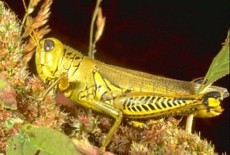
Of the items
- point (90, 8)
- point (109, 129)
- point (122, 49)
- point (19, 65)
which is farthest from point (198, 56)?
point (19, 65)

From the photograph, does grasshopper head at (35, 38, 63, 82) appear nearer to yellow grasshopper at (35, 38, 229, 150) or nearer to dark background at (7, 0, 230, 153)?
yellow grasshopper at (35, 38, 229, 150)

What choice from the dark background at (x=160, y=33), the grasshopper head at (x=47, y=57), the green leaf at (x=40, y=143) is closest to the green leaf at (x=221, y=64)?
the green leaf at (x=40, y=143)

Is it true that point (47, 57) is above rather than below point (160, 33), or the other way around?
below

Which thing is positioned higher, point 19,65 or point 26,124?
point 19,65

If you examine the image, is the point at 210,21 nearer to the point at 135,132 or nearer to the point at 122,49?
the point at 122,49

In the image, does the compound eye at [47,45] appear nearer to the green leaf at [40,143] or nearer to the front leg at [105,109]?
the front leg at [105,109]

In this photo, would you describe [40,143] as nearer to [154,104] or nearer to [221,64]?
[221,64]

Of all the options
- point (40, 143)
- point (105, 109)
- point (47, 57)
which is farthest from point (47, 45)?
point (40, 143)
